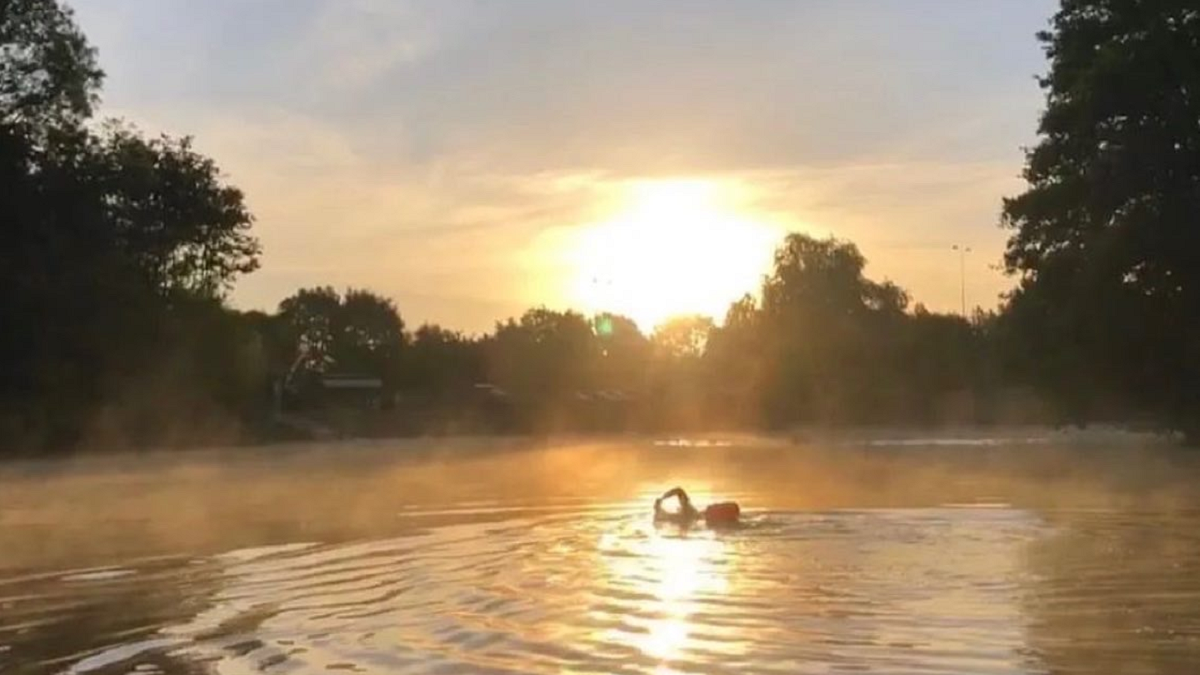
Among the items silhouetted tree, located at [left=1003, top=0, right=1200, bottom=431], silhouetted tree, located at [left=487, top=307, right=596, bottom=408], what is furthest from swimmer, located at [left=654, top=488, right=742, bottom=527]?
silhouetted tree, located at [left=487, top=307, right=596, bottom=408]

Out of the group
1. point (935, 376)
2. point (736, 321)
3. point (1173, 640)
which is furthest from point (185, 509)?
point (736, 321)

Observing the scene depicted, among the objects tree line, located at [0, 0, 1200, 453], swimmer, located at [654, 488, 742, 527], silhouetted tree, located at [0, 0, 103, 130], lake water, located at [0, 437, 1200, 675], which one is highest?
silhouetted tree, located at [0, 0, 103, 130]

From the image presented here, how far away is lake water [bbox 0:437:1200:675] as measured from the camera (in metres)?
9.76

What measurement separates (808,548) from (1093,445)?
39.0 metres

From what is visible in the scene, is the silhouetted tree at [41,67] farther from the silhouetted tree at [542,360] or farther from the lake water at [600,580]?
the silhouetted tree at [542,360]

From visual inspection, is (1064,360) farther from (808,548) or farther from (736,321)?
(736,321)

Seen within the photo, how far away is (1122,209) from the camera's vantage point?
40.9m

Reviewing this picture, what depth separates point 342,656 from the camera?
9.84 m

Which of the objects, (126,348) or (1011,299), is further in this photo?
(126,348)

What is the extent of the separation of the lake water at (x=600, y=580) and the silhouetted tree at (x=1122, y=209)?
449 inches

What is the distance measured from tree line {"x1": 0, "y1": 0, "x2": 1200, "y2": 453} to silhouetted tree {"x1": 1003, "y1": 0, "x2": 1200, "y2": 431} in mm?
59

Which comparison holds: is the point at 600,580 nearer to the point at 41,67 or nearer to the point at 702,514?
the point at 702,514

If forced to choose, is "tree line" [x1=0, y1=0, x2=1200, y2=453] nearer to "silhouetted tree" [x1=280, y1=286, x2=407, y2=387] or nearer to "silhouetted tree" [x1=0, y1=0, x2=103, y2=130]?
"silhouetted tree" [x1=0, y1=0, x2=103, y2=130]

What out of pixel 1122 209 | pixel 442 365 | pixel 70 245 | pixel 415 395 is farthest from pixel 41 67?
pixel 442 365
